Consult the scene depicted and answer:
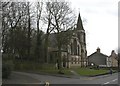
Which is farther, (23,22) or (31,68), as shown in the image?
(31,68)

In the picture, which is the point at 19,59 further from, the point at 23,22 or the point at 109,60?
the point at 109,60

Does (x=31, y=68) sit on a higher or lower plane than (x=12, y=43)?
lower

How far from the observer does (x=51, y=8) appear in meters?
54.5

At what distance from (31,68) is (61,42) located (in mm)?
10663

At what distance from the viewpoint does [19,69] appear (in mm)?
55469

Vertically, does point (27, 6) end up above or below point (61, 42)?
above

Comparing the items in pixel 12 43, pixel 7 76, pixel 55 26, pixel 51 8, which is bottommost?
pixel 7 76

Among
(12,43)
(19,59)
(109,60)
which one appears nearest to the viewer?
(12,43)

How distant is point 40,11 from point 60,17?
9446 millimetres

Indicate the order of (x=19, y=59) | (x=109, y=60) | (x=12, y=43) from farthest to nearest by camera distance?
(x=109, y=60) < (x=19, y=59) < (x=12, y=43)

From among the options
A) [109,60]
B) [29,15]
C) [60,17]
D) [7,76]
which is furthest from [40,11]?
[109,60]

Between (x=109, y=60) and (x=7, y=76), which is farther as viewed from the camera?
(x=109, y=60)

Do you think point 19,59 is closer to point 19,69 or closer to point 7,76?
point 19,69

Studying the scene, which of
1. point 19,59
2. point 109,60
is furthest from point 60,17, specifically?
point 109,60
